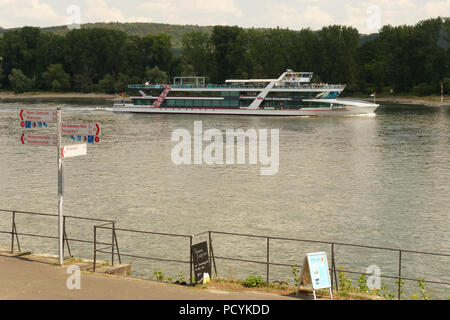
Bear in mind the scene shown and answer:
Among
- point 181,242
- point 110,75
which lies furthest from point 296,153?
point 110,75

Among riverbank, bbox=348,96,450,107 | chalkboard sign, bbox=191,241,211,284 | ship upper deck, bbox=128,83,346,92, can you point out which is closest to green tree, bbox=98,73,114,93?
ship upper deck, bbox=128,83,346,92

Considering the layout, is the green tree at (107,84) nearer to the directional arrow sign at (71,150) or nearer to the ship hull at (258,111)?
the ship hull at (258,111)

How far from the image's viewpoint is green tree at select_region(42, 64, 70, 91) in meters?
177

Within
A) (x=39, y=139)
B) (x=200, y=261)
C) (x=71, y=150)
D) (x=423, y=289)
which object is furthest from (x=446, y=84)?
(x=39, y=139)

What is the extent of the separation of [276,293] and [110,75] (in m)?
171

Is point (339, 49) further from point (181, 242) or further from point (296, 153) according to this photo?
point (181, 242)

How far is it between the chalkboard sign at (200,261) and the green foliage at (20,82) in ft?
572

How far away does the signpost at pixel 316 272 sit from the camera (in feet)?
43.9

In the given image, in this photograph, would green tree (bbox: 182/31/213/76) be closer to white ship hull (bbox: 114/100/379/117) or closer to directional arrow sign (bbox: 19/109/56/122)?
white ship hull (bbox: 114/100/379/117)

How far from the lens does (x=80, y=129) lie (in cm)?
1520

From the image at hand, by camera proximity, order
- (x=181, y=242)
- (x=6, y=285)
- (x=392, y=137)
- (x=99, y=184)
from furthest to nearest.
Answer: (x=392, y=137) → (x=99, y=184) → (x=181, y=242) → (x=6, y=285)

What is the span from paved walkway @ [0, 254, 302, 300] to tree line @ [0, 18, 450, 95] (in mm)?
128500

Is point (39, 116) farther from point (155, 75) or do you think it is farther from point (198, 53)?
point (198, 53)
